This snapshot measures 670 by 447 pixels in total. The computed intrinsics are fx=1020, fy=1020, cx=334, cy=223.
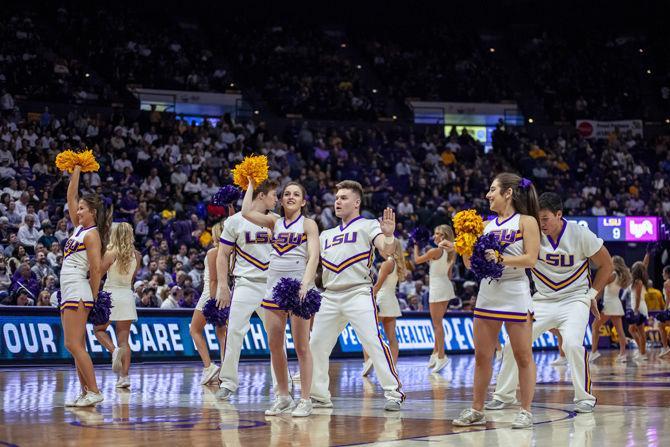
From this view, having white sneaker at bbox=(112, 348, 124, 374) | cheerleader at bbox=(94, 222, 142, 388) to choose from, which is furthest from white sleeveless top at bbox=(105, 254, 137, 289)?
white sneaker at bbox=(112, 348, 124, 374)

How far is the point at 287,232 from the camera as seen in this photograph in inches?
344

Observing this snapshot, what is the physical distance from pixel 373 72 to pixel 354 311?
28199 millimetres

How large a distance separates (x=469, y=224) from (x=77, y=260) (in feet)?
11.9

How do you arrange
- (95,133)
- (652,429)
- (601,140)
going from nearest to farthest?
(652,429)
(95,133)
(601,140)

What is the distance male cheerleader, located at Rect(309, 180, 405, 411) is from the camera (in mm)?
8766

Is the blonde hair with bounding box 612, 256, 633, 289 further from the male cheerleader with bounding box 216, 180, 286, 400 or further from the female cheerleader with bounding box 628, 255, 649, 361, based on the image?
the male cheerleader with bounding box 216, 180, 286, 400

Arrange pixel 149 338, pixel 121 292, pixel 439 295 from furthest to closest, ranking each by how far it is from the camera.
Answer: pixel 149 338 → pixel 439 295 → pixel 121 292

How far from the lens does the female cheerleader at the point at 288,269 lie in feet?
28.1

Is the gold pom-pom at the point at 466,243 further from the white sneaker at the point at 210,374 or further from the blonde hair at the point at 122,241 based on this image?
the blonde hair at the point at 122,241

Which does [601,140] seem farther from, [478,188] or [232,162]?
[232,162]

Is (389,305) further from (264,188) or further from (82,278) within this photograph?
(82,278)

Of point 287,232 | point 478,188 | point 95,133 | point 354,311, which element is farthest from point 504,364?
point 478,188

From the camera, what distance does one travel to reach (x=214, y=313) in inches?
433

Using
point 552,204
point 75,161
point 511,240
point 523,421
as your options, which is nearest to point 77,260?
point 75,161
